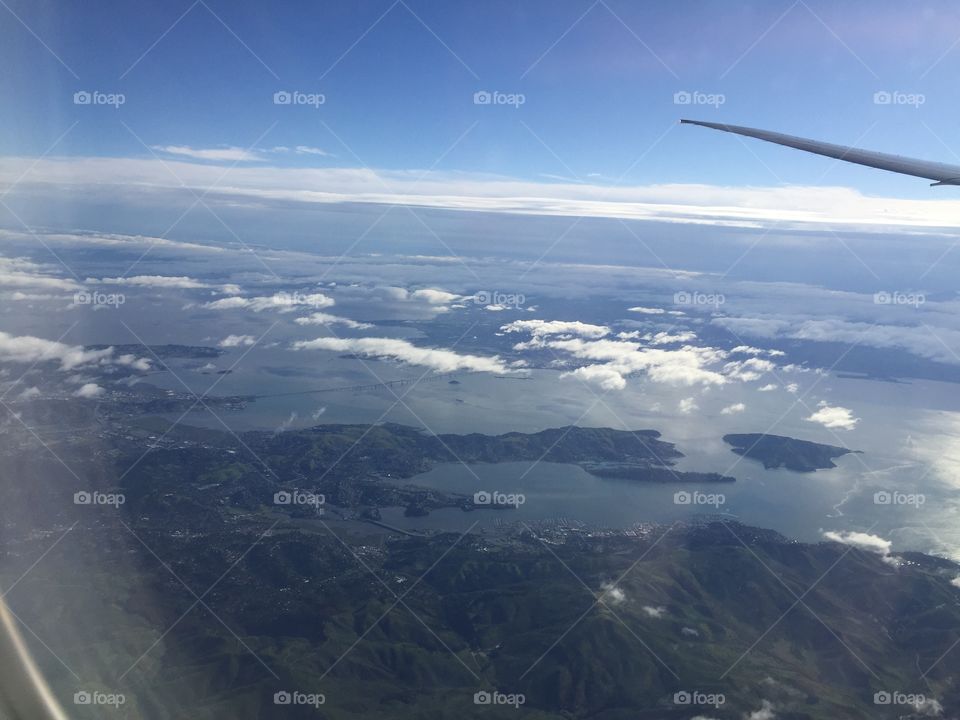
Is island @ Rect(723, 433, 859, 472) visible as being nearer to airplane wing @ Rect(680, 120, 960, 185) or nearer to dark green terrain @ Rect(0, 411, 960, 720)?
dark green terrain @ Rect(0, 411, 960, 720)

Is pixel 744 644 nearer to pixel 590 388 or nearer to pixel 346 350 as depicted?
pixel 590 388

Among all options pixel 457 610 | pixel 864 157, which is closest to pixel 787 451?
pixel 457 610

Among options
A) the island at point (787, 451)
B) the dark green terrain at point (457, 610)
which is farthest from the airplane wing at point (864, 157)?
the island at point (787, 451)

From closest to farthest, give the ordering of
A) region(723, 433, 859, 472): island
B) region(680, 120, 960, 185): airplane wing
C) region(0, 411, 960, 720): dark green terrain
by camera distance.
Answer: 1. region(680, 120, 960, 185): airplane wing
2. region(0, 411, 960, 720): dark green terrain
3. region(723, 433, 859, 472): island

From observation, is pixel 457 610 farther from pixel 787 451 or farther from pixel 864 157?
pixel 787 451

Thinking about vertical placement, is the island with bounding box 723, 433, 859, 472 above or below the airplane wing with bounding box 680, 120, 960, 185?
below

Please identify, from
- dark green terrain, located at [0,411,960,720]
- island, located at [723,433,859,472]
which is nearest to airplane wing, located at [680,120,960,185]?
dark green terrain, located at [0,411,960,720]
